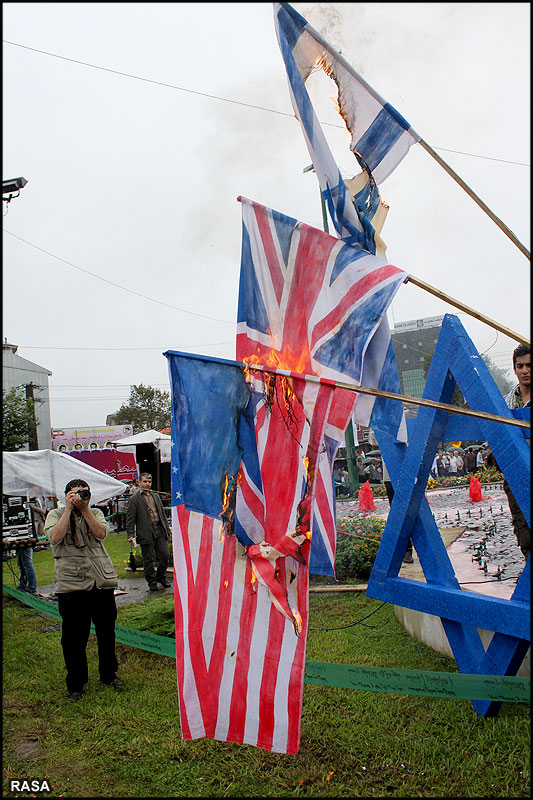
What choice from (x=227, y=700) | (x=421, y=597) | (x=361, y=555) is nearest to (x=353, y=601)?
(x=361, y=555)

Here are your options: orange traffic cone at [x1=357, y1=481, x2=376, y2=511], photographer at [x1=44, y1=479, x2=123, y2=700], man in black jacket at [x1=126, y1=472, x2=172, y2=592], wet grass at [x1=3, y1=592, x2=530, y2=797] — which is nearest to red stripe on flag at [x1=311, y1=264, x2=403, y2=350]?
wet grass at [x1=3, y1=592, x2=530, y2=797]

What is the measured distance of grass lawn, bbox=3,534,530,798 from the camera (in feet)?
10.5

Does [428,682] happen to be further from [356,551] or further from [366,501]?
[366,501]

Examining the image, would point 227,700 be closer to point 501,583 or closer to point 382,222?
point 382,222

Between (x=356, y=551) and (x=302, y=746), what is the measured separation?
431 centimetres

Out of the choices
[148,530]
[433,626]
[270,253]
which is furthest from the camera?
[148,530]

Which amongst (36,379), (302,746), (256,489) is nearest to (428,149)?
(256,489)

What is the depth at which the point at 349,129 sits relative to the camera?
3299mm

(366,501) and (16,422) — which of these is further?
(16,422)

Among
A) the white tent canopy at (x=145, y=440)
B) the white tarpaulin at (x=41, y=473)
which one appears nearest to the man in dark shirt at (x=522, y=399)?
the white tarpaulin at (x=41, y=473)

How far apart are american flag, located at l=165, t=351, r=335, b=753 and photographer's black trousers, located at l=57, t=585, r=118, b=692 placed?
2218 millimetres

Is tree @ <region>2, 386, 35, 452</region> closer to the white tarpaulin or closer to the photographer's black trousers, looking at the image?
the white tarpaulin

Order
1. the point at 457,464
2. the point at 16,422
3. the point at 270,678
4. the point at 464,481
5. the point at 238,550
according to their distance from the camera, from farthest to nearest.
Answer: the point at 16,422 → the point at 457,464 → the point at 464,481 → the point at 238,550 → the point at 270,678

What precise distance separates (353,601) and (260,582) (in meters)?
4.35
